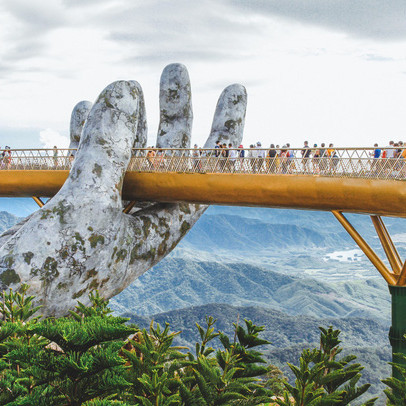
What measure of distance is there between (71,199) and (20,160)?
6810 millimetres

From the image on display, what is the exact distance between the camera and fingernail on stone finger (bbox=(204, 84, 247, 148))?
28047mm

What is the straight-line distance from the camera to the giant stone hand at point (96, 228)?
19516 mm

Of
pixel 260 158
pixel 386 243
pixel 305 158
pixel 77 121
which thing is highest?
pixel 77 121

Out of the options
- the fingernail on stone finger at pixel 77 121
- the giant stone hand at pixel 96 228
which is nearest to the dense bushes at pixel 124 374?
the giant stone hand at pixel 96 228

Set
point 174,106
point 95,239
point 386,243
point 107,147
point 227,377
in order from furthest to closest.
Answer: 1. point 174,106
2. point 107,147
3. point 95,239
4. point 386,243
5. point 227,377

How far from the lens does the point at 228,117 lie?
28.1 meters

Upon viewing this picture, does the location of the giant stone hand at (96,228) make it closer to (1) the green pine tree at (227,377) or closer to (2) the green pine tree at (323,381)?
(1) the green pine tree at (227,377)

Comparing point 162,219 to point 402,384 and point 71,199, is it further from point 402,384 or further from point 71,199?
point 402,384

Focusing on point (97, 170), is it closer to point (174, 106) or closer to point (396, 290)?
point (174, 106)

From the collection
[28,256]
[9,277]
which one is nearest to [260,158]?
[28,256]

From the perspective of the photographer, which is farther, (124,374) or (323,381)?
(323,381)

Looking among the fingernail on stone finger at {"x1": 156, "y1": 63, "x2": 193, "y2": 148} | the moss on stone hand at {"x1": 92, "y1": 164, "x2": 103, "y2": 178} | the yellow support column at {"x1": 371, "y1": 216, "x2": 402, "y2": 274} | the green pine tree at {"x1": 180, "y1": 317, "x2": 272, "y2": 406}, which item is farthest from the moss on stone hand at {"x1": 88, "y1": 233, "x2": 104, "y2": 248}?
the green pine tree at {"x1": 180, "y1": 317, "x2": 272, "y2": 406}

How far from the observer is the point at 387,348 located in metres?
145

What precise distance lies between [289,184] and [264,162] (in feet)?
→ 4.45
